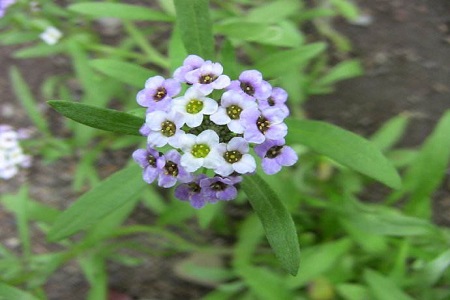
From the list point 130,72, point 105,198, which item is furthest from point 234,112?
point 130,72

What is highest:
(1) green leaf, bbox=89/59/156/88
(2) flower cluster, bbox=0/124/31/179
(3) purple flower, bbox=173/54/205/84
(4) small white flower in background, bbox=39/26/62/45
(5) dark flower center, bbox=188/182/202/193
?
(3) purple flower, bbox=173/54/205/84

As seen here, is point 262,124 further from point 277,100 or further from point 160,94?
point 160,94

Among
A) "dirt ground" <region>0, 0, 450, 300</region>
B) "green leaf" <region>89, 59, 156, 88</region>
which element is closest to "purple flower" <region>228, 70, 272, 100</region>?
"green leaf" <region>89, 59, 156, 88</region>

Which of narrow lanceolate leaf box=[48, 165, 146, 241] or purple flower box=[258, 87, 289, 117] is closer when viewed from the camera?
purple flower box=[258, 87, 289, 117]

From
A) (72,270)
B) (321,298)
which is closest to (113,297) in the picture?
(72,270)

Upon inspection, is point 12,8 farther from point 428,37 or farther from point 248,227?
point 428,37

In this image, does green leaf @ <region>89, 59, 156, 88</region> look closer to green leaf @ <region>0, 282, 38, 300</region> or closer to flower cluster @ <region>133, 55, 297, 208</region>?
flower cluster @ <region>133, 55, 297, 208</region>
